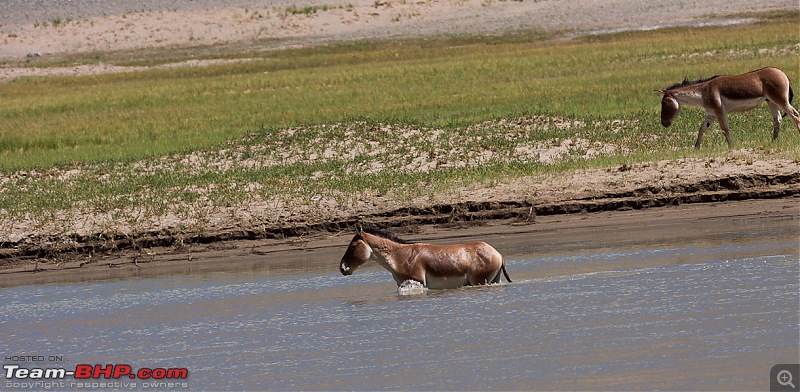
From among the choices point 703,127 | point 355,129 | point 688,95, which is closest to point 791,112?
point 703,127

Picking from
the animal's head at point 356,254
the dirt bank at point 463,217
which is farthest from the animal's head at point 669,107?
the animal's head at point 356,254

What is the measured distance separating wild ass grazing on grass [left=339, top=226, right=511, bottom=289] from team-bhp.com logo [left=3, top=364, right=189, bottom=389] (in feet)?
9.55

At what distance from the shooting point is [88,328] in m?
11.2

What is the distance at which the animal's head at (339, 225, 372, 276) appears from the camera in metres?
11.7

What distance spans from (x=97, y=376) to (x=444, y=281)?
3844 millimetres

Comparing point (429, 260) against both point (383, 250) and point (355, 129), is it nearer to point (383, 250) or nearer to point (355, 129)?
point (383, 250)

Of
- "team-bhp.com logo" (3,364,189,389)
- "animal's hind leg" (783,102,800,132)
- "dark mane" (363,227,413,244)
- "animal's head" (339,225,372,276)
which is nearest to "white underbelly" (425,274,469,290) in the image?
"dark mane" (363,227,413,244)

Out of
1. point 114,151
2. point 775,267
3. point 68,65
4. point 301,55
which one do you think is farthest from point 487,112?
point 68,65

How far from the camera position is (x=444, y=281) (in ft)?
38.6

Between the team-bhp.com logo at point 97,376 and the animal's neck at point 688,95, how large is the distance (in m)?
11.4

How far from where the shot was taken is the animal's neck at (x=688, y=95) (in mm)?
18203

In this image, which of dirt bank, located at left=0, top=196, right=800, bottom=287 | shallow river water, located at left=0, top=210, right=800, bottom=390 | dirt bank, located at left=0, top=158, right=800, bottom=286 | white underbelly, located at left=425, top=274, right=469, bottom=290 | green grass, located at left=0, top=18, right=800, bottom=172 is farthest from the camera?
green grass, located at left=0, top=18, right=800, bottom=172

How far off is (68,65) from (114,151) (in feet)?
109

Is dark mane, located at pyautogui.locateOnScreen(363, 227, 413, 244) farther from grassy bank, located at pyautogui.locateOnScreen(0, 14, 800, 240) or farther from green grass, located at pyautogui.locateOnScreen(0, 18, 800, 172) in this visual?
green grass, located at pyautogui.locateOnScreen(0, 18, 800, 172)
